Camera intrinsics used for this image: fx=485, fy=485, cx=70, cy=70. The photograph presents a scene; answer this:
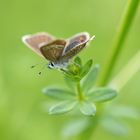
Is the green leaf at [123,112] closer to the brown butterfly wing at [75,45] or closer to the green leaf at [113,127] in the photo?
the green leaf at [113,127]

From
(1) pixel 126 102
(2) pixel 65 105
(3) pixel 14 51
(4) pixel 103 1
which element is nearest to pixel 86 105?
(2) pixel 65 105

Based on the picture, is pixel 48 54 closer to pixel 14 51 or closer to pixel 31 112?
pixel 31 112

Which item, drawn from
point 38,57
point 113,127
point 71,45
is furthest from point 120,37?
point 38,57

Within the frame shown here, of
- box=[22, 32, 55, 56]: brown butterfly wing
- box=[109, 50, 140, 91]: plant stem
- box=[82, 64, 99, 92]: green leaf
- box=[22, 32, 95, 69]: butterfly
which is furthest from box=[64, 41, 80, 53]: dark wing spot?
box=[109, 50, 140, 91]: plant stem

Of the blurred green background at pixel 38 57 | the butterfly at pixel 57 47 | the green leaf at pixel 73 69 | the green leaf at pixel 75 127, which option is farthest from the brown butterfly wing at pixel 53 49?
the blurred green background at pixel 38 57

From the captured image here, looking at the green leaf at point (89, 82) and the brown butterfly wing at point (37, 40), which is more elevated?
the brown butterfly wing at point (37, 40)

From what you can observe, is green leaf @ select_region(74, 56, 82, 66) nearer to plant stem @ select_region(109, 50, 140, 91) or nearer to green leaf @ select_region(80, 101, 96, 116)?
green leaf @ select_region(80, 101, 96, 116)
